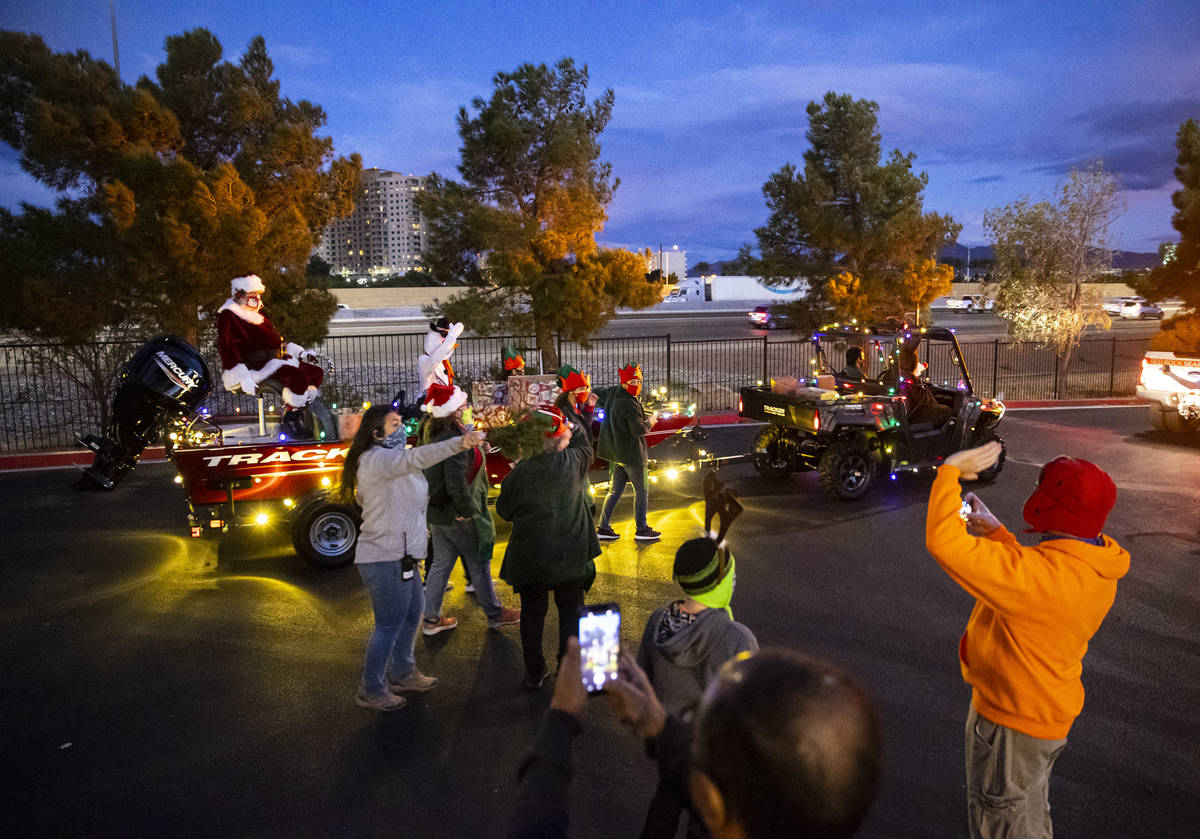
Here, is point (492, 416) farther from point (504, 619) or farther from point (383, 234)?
point (383, 234)

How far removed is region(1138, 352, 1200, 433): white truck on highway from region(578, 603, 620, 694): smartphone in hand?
14274 millimetres

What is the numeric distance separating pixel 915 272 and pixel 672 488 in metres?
10.1

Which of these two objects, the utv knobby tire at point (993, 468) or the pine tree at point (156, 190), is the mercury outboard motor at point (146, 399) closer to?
the pine tree at point (156, 190)

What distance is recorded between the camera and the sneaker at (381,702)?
4.89 metres

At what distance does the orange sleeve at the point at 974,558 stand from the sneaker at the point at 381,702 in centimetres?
340

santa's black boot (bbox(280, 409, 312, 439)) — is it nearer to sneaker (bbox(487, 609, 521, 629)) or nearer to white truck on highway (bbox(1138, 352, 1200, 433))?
sneaker (bbox(487, 609, 521, 629))

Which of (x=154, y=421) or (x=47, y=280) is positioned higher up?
(x=47, y=280)

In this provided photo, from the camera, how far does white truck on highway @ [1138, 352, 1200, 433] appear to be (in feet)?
43.2

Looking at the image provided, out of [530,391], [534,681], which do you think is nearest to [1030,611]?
[534,681]

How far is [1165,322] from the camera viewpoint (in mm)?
20469

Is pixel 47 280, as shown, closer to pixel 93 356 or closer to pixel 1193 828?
pixel 93 356

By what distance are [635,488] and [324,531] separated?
2951mm

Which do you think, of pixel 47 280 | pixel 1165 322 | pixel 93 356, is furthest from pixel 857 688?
pixel 1165 322

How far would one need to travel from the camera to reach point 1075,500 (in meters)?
2.79
